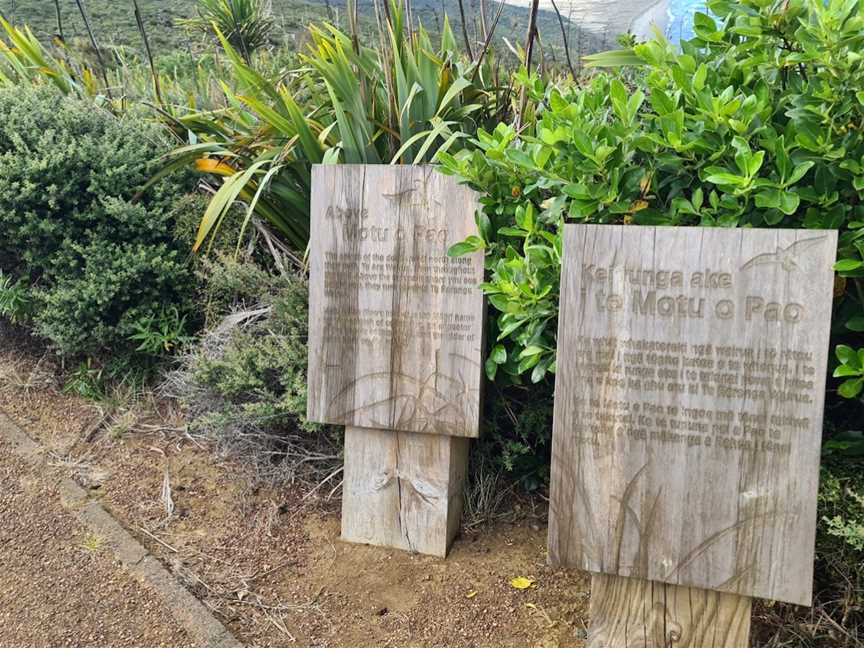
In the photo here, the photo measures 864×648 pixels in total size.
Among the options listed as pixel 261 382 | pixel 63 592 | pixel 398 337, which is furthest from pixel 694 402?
pixel 63 592

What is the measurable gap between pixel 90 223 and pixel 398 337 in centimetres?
214

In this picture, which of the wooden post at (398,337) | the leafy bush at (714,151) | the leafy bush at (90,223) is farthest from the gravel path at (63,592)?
the leafy bush at (714,151)

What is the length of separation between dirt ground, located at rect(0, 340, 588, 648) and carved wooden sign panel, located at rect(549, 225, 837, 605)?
66 cm

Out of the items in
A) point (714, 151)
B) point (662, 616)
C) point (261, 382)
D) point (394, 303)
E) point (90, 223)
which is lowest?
point (662, 616)

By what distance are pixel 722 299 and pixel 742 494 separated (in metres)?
0.48

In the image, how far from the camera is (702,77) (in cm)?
183

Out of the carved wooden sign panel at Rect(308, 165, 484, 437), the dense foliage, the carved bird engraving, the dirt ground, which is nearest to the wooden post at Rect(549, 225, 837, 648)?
the carved bird engraving

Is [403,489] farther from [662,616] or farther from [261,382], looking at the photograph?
[662,616]

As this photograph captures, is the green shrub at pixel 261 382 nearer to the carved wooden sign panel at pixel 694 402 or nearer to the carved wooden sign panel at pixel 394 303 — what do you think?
→ the carved wooden sign panel at pixel 394 303

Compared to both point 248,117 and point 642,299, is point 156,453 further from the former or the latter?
point 642,299

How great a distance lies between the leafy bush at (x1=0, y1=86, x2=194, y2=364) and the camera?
3652mm

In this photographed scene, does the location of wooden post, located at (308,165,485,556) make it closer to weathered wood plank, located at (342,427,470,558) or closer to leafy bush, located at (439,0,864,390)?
weathered wood plank, located at (342,427,470,558)

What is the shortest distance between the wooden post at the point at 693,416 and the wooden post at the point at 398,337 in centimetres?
71

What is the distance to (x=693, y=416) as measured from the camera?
1.78 meters
